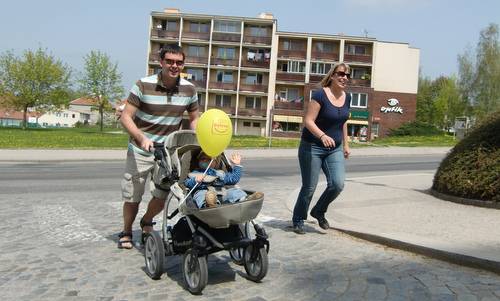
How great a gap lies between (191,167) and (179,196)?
0.41 m

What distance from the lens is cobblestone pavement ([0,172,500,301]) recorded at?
4.31 metres

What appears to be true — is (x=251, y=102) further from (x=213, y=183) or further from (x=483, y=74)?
(x=213, y=183)

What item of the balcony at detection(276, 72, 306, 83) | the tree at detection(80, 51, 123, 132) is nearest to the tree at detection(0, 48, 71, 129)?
the tree at detection(80, 51, 123, 132)

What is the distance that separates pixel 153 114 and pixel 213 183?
1214mm

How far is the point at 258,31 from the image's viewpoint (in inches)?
2665

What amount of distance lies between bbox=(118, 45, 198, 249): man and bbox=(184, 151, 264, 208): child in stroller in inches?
29.4

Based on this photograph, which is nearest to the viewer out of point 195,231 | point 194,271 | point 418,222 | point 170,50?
point 194,271

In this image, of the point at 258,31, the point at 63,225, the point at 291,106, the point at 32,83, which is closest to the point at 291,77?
the point at 291,106

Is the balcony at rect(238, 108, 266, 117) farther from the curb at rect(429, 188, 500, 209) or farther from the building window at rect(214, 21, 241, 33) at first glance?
the curb at rect(429, 188, 500, 209)

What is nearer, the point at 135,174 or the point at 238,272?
the point at 238,272

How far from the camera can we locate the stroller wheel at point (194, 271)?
423cm

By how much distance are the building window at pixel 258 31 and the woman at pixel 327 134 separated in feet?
205

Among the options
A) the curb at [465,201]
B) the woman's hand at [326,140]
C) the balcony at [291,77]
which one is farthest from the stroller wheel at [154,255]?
the balcony at [291,77]

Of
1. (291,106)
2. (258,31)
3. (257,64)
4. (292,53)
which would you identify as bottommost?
(291,106)
